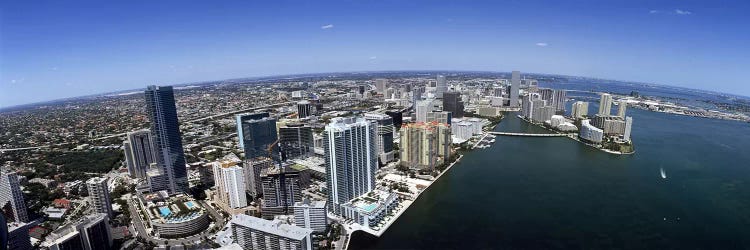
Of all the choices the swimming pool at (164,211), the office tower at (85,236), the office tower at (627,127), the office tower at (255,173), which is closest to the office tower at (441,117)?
the office tower at (627,127)

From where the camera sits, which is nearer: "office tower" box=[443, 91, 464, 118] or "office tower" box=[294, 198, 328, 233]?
"office tower" box=[294, 198, 328, 233]

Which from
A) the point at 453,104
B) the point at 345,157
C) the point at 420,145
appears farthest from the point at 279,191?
the point at 453,104

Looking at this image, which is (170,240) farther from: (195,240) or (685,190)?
(685,190)

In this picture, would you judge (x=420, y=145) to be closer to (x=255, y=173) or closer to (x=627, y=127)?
(x=255, y=173)

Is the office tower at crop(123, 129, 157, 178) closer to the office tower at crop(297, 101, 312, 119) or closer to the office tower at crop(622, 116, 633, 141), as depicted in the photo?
the office tower at crop(297, 101, 312, 119)

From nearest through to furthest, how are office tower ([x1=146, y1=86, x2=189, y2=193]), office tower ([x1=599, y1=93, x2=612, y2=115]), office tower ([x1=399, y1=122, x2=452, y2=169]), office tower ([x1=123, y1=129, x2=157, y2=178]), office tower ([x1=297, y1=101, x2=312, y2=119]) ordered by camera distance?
office tower ([x1=146, y1=86, x2=189, y2=193]), office tower ([x1=123, y1=129, x2=157, y2=178]), office tower ([x1=399, y1=122, x2=452, y2=169]), office tower ([x1=297, y1=101, x2=312, y2=119]), office tower ([x1=599, y1=93, x2=612, y2=115])

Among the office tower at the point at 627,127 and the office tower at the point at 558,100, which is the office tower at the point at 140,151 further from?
the office tower at the point at 558,100

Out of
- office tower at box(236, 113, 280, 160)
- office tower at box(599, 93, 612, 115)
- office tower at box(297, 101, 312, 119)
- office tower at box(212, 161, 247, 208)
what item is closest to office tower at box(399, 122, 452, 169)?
office tower at box(236, 113, 280, 160)
